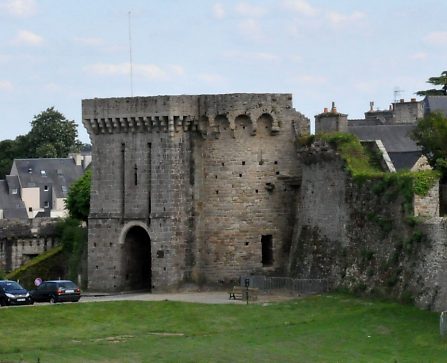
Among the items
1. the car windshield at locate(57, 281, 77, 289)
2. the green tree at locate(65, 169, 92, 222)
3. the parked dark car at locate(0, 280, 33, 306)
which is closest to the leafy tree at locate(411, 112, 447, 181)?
the car windshield at locate(57, 281, 77, 289)

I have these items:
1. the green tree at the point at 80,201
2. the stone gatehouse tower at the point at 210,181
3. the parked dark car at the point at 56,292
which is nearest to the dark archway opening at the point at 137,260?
the stone gatehouse tower at the point at 210,181

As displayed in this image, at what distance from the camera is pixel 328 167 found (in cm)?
4897

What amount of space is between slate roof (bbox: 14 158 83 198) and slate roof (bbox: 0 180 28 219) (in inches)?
135

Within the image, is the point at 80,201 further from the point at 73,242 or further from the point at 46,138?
the point at 46,138

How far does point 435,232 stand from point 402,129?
23121 mm

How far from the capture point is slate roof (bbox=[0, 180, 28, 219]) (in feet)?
331

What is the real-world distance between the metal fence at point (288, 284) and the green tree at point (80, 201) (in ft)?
60.6

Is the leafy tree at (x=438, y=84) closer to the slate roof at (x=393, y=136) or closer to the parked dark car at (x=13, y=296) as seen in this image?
the slate roof at (x=393, y=136)

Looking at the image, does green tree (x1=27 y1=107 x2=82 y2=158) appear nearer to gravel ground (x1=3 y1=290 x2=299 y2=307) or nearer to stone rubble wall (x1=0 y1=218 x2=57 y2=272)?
stone rubble wall (x1=0 y1=218 x2=57 y2=272)

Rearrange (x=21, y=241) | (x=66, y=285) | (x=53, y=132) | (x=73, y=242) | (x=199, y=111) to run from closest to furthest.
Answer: (x=66, y=285), (x=199, y=111), (x=73, y=242), (x=21, y=241), (x=53, y=132)

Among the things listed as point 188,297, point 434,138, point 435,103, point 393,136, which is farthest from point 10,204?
point 434,138

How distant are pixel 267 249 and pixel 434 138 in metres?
8.35

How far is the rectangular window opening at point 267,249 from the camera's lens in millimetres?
51875

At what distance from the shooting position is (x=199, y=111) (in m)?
51.7
